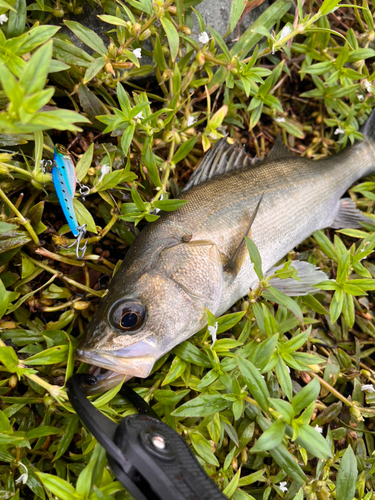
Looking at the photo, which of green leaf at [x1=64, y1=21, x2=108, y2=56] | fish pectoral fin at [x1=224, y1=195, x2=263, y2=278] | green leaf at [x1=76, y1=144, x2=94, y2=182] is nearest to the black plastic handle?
fish pectoral fin at [x1=224, y1=195, x2=263, y2=278]

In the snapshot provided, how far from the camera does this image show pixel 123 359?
189cm

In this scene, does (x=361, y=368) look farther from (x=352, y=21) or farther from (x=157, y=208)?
(x=352, y=21)

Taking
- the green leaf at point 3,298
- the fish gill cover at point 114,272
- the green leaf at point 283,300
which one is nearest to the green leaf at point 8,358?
the fish gill cover at point 114,272

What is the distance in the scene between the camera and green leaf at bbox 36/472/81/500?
1619 millimetres

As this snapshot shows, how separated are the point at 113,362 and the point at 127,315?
0.24 meters

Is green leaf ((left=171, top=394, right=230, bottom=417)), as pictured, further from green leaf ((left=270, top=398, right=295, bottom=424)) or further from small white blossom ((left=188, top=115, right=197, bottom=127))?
small white blossom ((left=188, top=115, right=197, bottom=127))

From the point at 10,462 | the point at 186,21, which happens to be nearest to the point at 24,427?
the point at 10,462

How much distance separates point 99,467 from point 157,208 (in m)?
1.36

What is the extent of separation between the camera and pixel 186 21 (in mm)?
2549

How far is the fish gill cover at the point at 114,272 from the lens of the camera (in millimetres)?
1986

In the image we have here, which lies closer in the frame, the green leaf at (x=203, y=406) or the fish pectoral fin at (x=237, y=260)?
the green leaf at (x=203, y=406)

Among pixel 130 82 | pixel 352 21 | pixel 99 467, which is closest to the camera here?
pixel 99 467

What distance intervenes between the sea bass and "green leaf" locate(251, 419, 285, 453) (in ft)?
2.11

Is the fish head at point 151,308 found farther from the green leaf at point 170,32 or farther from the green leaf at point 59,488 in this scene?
the green leaf at point 170,32
